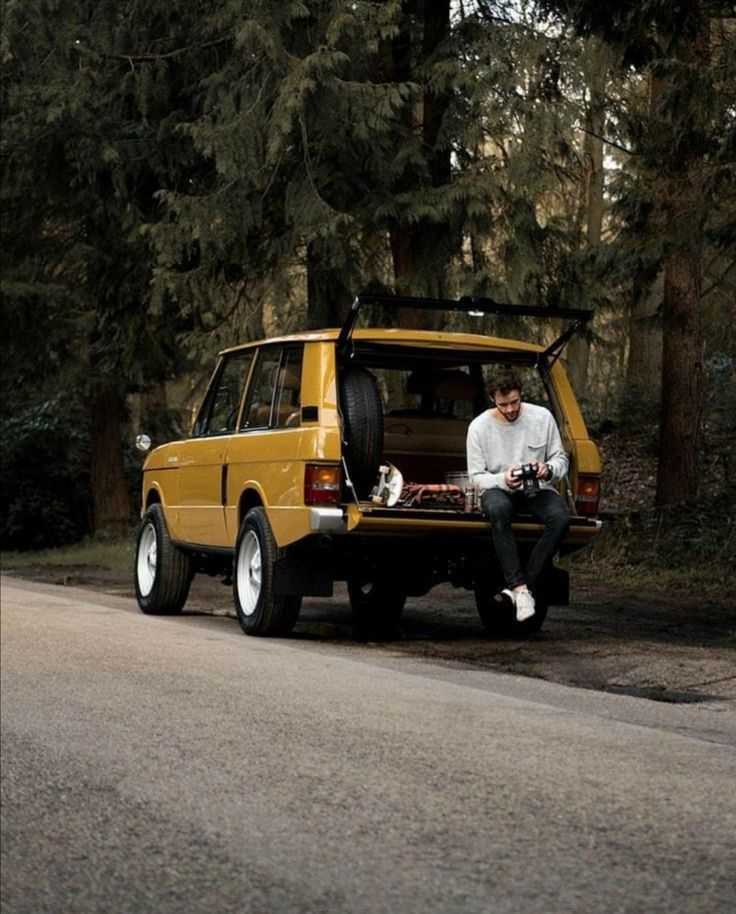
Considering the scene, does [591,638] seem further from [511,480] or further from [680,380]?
[680,380]

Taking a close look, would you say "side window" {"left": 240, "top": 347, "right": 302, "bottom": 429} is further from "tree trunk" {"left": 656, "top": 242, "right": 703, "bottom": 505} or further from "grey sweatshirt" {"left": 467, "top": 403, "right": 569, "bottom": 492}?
"tree trunk" {"left": 656, "top": 242, "right": 703, "bottom": 505}

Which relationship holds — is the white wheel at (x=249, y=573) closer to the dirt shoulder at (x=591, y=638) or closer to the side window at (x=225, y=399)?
the dirt shoulder at (x=591, y=638)

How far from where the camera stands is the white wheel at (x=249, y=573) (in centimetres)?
1334

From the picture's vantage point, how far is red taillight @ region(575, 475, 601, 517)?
13344 mm

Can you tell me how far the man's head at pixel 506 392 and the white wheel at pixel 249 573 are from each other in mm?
2059

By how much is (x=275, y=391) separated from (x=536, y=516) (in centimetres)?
221

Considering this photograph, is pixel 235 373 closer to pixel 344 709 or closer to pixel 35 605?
pixel 35 605

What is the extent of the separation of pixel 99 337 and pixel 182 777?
66.4 ft

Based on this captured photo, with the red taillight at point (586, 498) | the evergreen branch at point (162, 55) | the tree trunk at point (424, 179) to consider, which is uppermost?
the evergreen branch at point (162, 55)

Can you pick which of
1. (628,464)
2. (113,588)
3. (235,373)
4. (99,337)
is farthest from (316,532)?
(99,337)

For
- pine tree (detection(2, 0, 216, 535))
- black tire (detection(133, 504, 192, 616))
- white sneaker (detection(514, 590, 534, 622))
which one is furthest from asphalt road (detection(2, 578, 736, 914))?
pine tree (detection(2, 0, 216, 535))

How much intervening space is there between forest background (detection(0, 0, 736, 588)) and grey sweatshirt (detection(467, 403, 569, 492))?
328 cm

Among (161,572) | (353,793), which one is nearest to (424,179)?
(161,572)

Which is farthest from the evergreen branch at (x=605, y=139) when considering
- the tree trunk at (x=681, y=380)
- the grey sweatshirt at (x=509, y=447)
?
the grey sweatshirt at (x=509, y=447)
